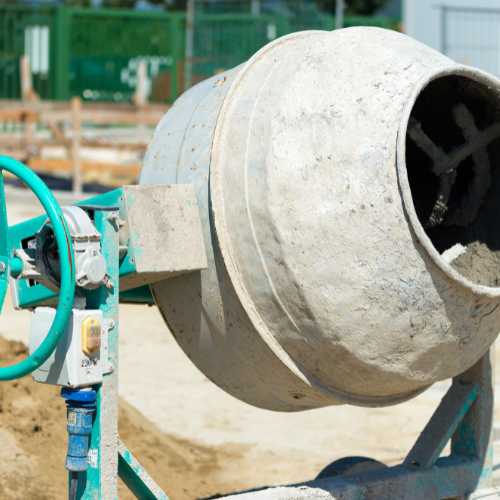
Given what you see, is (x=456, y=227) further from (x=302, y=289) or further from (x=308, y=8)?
(x=308, y=8)

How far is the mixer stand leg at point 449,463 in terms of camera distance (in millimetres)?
2797

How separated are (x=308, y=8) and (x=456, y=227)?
45.2ft

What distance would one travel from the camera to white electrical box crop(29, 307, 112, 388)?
219 cm

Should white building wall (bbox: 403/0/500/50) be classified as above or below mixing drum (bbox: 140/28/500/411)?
above

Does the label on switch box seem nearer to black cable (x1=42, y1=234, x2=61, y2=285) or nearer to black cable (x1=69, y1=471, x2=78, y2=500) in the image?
black cable (x1=69, y1=471, x2=78, y2=500)

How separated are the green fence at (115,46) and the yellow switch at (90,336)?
13.8 meters

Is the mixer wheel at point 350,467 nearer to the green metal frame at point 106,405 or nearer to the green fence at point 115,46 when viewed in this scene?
the green metal frame at point 106,405

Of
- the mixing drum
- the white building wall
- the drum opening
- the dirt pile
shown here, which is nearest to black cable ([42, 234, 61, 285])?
the mixing drum

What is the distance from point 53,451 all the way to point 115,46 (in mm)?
14118

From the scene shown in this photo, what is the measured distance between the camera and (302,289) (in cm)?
234

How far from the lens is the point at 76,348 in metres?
2.19

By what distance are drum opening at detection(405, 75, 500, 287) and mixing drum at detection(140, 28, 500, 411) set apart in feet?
0.10

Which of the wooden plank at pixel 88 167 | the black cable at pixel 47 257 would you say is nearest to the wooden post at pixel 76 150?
the wooden plank at pixel 88 167

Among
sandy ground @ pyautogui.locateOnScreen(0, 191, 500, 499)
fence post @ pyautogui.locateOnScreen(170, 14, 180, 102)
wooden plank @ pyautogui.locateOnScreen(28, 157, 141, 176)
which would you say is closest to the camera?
sandy ground @ pyautogui.locateOnScreen(0, 191, 500, 499)
